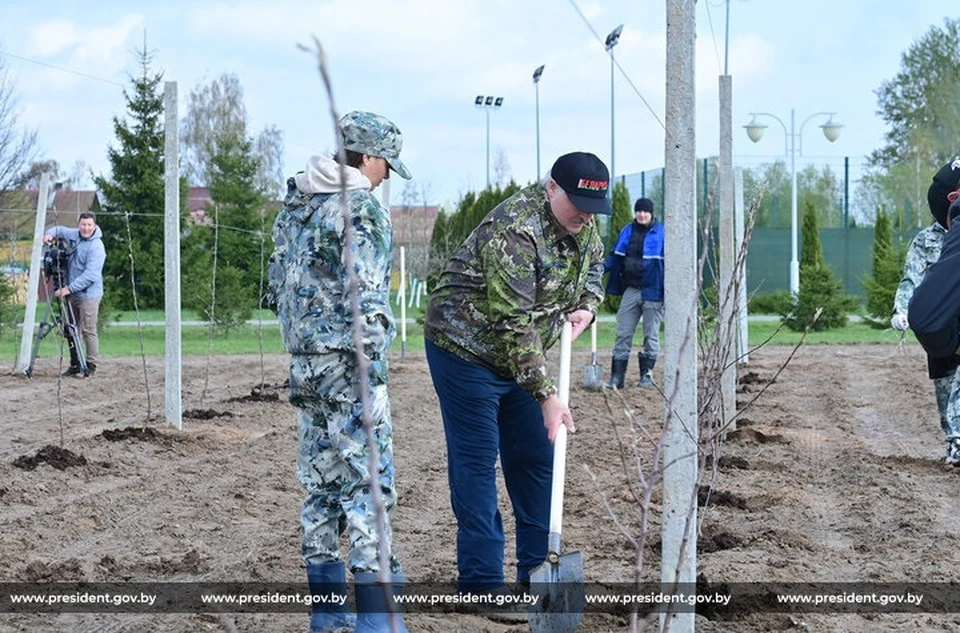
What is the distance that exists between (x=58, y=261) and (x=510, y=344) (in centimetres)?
1149

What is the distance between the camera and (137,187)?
3206cm

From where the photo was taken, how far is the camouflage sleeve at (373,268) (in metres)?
4.55

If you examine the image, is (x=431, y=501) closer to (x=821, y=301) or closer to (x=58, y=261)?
(x=58, y=261)

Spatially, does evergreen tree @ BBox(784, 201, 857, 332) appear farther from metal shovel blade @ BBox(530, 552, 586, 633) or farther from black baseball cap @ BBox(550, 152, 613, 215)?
metal shovel blade @ BBox(530, 552, 586, 633)

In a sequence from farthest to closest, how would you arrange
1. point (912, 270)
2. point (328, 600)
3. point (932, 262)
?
point (912, 270)
point (932, 262)
point (328, 600)

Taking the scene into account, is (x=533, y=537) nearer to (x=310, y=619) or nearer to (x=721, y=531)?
(x=310, y=619)

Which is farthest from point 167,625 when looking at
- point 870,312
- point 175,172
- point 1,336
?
point 870,312

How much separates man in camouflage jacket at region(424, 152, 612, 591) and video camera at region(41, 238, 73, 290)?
10.9m

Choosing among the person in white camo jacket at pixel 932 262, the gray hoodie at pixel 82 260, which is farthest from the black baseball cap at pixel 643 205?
the gray hoodie at pixel 82 260

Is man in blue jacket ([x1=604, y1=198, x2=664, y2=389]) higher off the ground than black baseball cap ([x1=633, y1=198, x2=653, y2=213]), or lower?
lower

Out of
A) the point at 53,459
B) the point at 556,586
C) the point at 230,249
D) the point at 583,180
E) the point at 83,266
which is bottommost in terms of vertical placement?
the point at 53,459

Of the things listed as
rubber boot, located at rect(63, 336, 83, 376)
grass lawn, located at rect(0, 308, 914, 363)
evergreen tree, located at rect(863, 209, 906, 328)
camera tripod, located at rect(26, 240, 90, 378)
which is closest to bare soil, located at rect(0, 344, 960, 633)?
camera tripod, located at rect(26, 240, 90, 378)

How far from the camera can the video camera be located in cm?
1530

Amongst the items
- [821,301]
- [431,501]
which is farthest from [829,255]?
[431,501]
